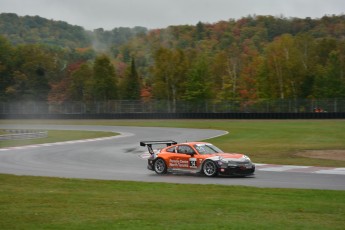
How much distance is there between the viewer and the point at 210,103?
83.8 m

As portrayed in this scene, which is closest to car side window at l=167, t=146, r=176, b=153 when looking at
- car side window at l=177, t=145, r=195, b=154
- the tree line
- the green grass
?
car side window at l=177, t=145, r=195, b=154

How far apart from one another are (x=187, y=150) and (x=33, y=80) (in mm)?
95856

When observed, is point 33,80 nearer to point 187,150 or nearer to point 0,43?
point 0,43

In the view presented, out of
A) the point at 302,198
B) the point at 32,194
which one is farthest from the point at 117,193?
the point at 302,198

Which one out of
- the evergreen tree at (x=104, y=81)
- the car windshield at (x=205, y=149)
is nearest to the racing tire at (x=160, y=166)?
the car windshield at (x=205, y=149)

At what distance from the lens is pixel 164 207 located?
13.0 metres

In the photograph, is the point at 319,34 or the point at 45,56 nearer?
the point at 45,56

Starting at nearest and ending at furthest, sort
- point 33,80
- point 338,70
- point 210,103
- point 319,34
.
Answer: point 210,103
point 338,70
point 33,80
point 319,34

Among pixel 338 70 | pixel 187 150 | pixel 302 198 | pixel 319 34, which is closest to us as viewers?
pixel 302 198

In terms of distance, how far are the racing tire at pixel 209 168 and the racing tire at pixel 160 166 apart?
5.95 ft

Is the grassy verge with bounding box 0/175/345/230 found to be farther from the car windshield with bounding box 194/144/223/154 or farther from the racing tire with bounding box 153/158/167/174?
the racing tire with bounding box 153/158/167/174

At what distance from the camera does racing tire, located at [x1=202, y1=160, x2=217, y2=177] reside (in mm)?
21500

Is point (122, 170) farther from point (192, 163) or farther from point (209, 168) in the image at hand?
point (209, 168)

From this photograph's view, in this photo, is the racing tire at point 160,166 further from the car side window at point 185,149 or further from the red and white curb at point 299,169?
the red and white curb at point 299,169
